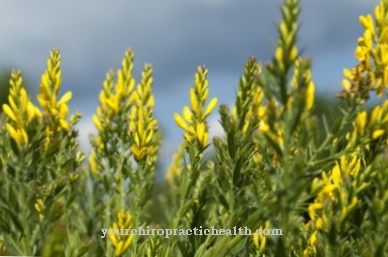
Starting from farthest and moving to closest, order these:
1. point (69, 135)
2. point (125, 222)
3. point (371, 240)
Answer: point (69, 135), point (125, 222), point (371, 240)

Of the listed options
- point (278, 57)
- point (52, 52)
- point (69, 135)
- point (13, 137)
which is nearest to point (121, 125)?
point (69, 135)

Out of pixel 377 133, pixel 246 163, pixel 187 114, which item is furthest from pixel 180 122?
pixel 377 133

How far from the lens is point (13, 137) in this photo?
5.24 ft

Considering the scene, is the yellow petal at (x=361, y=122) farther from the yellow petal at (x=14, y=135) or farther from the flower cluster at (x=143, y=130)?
the flower cluster at (x=143, y=130)

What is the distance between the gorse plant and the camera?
1.27 m

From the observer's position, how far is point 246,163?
202cm

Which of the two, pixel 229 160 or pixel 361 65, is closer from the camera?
pixel 361 65

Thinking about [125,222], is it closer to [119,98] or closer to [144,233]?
[144,233]

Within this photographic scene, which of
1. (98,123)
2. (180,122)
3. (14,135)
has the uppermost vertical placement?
(98,123)

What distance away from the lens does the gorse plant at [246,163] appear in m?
1.27

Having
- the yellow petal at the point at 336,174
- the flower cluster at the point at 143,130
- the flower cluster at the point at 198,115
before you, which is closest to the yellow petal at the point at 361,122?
the yellow petal at the point at 336,174

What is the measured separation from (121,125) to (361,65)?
121 cm

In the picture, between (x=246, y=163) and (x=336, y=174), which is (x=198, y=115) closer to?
(x=246, y=163)

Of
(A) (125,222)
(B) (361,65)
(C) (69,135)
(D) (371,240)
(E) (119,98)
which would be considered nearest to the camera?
(D) (371,240)
